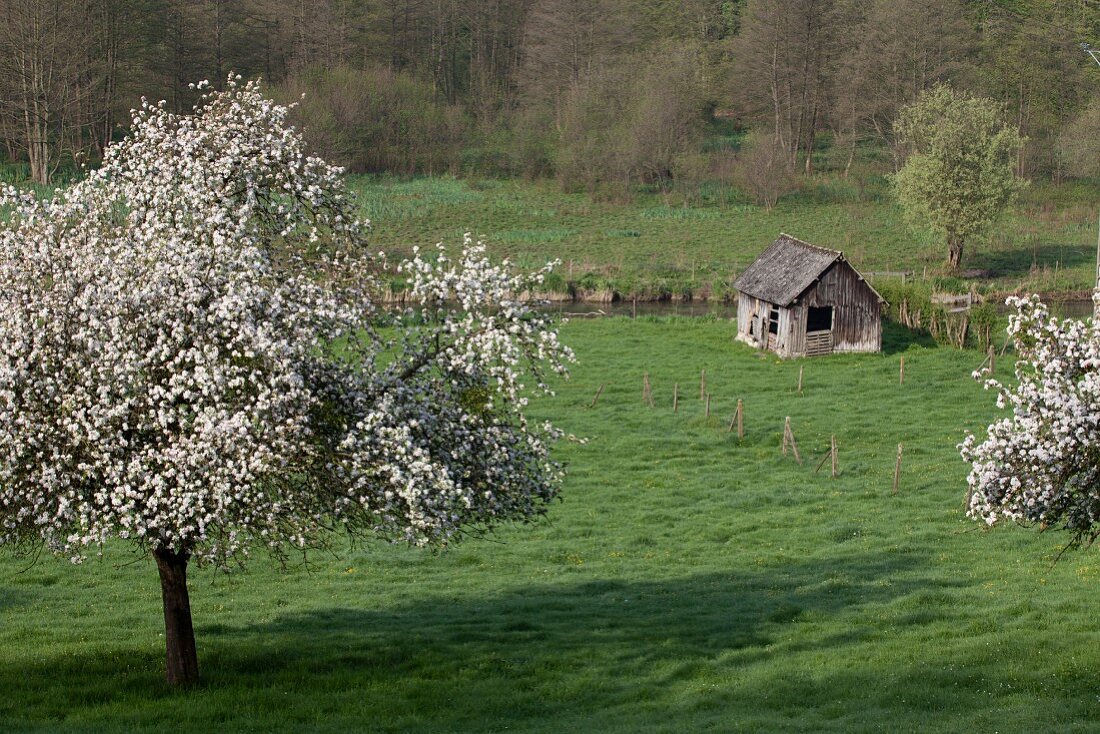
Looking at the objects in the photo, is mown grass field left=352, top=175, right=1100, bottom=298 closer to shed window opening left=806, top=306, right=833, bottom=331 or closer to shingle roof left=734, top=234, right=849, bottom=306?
shingle roof left=734, top=234, right=849, bottom=306

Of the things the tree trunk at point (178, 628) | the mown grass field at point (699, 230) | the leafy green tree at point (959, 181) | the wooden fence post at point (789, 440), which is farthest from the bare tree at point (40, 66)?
the tree trunk at point (178, 628)

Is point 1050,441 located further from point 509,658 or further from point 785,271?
point 785,271

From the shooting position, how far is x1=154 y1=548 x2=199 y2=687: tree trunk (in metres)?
23.1

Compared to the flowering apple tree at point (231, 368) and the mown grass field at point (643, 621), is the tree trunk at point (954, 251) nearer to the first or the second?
the mown grass field at point (643, 621)

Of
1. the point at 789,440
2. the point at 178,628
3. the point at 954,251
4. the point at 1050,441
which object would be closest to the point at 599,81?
the point at 954,251

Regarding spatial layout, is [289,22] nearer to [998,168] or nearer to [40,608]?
[998,168]

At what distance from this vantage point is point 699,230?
4203 inches

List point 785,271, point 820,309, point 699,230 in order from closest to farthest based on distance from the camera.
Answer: point 820,309, point 785,271, point 699,230

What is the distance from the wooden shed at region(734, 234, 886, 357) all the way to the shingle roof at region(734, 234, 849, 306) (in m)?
0.05

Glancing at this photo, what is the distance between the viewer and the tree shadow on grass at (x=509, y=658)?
73.5ft

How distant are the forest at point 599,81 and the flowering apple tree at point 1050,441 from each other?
89280mm

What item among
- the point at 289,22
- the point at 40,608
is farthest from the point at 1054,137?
the point at 40,608

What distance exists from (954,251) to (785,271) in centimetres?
3501

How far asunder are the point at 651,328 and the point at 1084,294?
120ft
